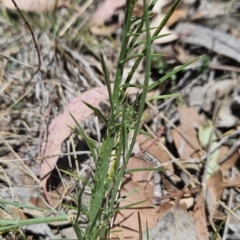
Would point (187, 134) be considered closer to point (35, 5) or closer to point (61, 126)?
point (61, 126)

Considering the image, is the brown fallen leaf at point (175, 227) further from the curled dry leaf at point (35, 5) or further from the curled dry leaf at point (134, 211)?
the curled dry leaf at point (35, 5)

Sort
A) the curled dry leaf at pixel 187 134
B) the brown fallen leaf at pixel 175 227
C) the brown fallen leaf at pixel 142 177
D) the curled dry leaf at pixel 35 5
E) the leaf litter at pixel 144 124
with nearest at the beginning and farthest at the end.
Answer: the brown fallen leaf at pixel 175 227 → the leaf litter at pixel 144 124 → the brown fallen leaf at pixel 142 177 → the curled dry leaf at pixel 187 134 → the curled dry leaf at pixel 35 5

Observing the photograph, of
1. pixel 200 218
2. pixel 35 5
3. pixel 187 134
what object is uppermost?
pixel 35 5

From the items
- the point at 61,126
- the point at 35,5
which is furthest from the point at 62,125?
the point at 35,5

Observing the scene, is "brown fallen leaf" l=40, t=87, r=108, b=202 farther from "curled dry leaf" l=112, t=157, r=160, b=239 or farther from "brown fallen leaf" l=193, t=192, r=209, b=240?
"brown fallen leaf" l=193, t=192, r=209, b=240

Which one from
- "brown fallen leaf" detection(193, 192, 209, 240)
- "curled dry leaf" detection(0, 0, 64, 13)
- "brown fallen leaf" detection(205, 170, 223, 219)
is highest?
"curled dry leaf" detection(0, 0, 64, 13)

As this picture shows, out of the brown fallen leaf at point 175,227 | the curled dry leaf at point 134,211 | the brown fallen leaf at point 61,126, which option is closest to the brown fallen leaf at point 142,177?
the curled dry leaf at point 134,211

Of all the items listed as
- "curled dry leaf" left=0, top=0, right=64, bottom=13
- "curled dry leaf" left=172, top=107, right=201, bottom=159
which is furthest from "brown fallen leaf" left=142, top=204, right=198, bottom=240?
"curled dry leaf" left=0, top=0, right=64, bottom=13

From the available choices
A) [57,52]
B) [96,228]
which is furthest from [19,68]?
[96,228]
